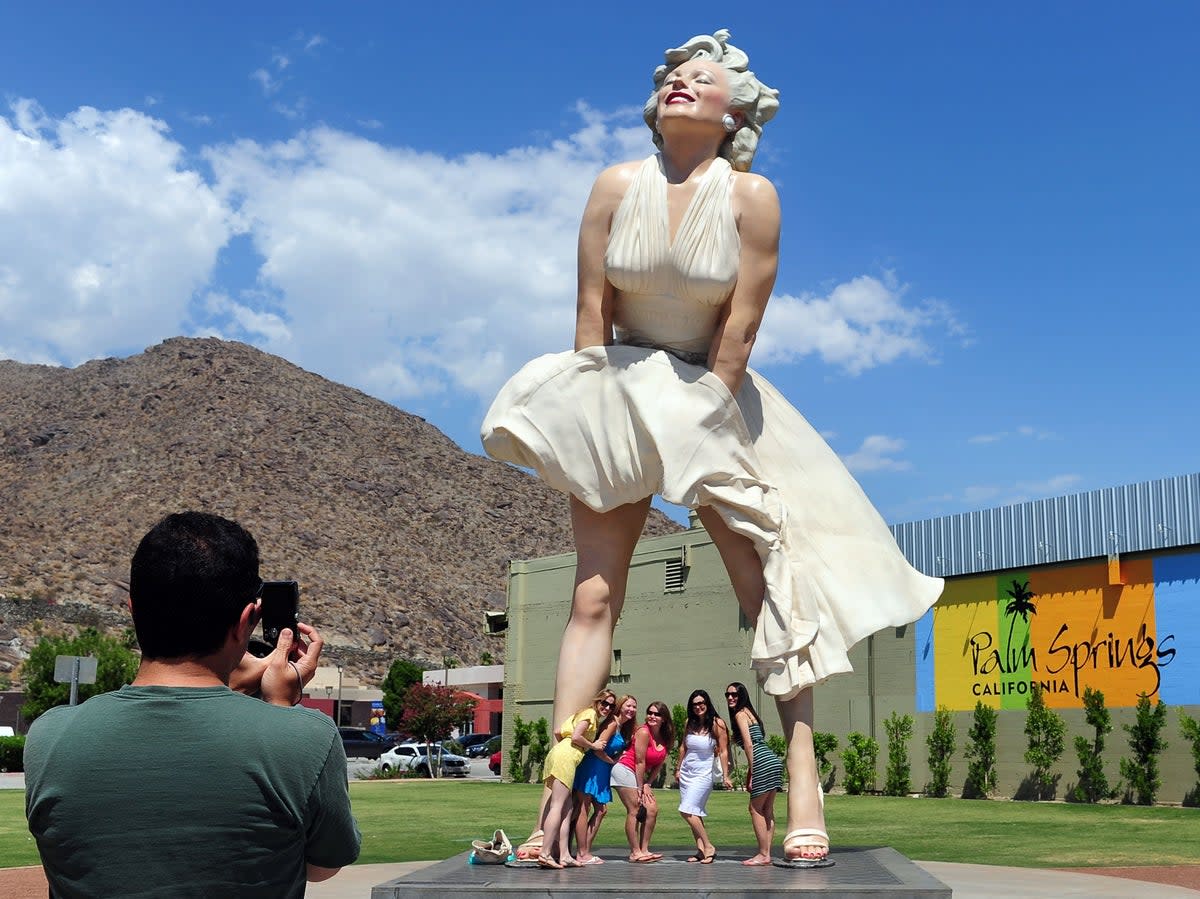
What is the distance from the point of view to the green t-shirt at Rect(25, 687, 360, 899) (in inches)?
103

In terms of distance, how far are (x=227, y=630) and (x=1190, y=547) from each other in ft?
71.8

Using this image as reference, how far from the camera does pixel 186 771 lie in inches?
103

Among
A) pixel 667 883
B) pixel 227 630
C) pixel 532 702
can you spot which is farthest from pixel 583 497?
pixel 532 702

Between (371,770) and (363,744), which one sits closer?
(371,770)

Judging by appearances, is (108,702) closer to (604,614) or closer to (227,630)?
(227,630)

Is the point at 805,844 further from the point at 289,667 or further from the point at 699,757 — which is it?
the point at 289,667

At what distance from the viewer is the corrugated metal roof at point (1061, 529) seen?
2247cm

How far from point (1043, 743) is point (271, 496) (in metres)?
73.6

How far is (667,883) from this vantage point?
623cm

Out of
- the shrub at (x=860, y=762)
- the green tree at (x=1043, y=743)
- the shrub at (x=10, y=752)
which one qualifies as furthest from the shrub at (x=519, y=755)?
the green tree at (x=1043, y=743)

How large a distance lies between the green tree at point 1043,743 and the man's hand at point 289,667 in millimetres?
22571

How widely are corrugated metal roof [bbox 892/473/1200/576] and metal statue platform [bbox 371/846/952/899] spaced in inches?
670

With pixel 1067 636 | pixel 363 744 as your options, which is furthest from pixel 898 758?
pixel 363 744

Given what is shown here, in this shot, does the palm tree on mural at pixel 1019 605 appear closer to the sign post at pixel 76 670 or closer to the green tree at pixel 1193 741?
the green tree at pixel 1193 741
